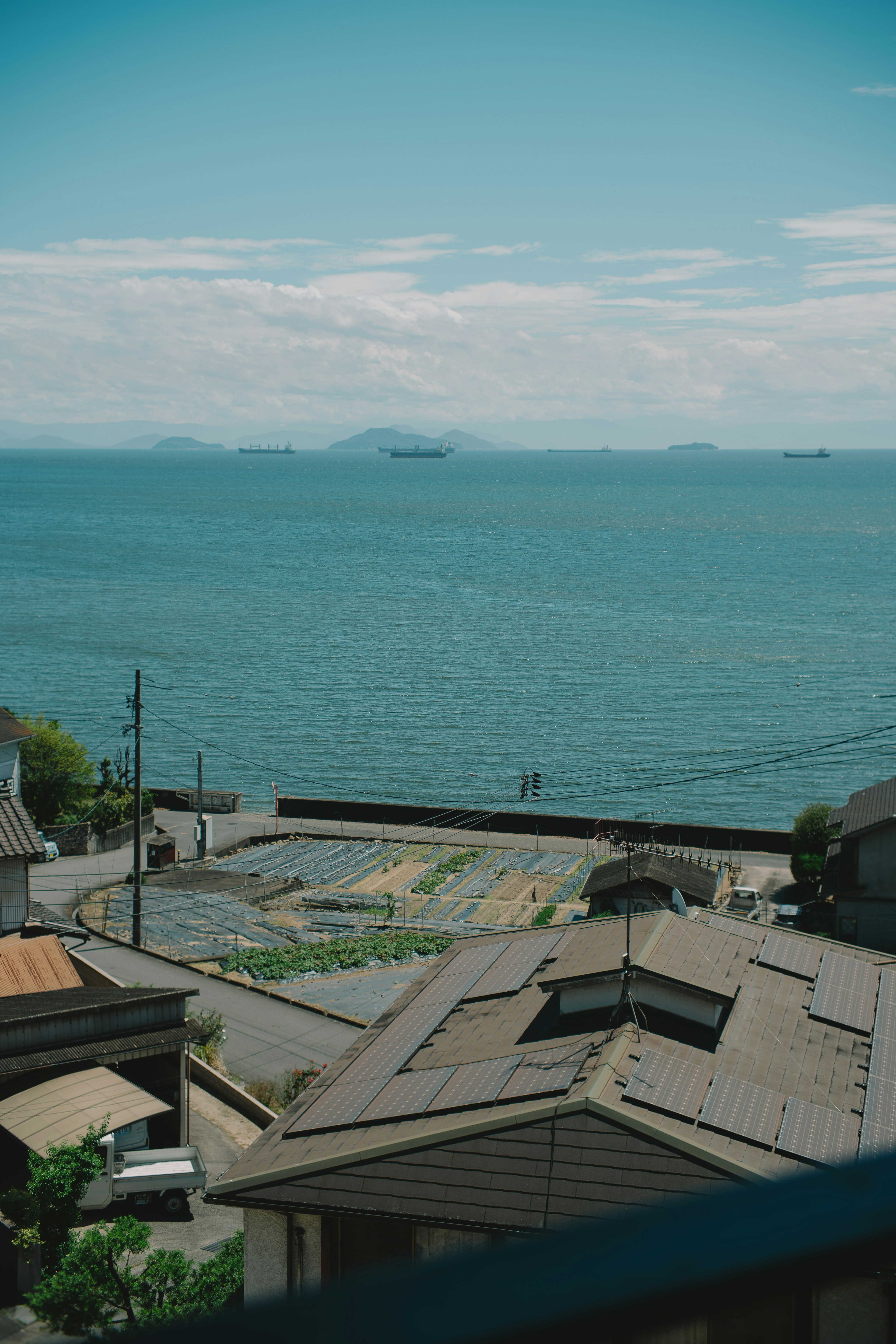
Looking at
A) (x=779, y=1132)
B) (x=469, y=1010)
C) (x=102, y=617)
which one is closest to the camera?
(x=779, y=1132)

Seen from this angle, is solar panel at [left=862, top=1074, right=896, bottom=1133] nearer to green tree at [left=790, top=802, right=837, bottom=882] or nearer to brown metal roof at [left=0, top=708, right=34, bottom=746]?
green tree at [left=790, top=802, right=837, bottom=882]

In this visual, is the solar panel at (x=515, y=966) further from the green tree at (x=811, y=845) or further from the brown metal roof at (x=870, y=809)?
the green tree at (x=811, y=845)

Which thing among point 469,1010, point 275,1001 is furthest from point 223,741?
point 469,1010

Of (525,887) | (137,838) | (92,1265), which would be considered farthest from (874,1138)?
(525,887)

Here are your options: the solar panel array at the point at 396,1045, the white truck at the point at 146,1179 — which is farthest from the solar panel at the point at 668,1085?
the white truck at the point at 146,1179

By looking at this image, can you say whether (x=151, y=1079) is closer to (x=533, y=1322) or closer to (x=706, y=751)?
(x=533, y=1322)

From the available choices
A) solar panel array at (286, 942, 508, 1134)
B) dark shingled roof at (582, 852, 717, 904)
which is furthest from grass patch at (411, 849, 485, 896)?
solar panel array at (286, 942, 508, 1134)
